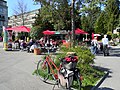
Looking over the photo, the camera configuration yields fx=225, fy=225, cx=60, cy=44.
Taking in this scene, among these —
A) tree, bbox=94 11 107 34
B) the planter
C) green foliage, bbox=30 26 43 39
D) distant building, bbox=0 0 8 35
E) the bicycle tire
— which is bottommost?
the bicycle tire

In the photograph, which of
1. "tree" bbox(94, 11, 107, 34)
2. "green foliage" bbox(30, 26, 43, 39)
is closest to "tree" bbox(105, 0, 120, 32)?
"tree" bbox(94, 11, 107, 34)

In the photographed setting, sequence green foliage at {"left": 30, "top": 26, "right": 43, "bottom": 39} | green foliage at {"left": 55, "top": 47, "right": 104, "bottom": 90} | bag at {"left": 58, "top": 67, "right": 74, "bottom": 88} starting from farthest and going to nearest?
1. green foliage at {"left": 30, "top": 26, "right": 43, "bottom": 39}
2. green foliage at {"left": 55, "top": 47, "right": 104, "bottom": 90}
3. bag at {"left": 58, "top": 67, "right": 74, "bottom": 88}

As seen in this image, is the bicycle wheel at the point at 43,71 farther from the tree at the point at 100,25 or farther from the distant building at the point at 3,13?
the distant building at the point at 3,13

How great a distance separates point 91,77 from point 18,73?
327cm

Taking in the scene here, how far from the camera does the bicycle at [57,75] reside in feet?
22.2

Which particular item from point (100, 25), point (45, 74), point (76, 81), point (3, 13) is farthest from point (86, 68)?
point (3, 13)

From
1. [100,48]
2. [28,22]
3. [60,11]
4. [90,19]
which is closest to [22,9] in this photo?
[90,19]

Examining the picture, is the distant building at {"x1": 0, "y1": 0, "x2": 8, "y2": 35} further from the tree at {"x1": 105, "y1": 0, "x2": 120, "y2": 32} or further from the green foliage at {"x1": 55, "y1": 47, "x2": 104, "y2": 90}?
the green foliage at {"x1": 55, "y1": 47, "x2": 104, "y2": 90}

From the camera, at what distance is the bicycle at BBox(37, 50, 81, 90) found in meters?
6.78

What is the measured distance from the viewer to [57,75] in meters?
7.74

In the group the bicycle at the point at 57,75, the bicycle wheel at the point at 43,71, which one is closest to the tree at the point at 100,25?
the bicycle wheel at the point at 43,71

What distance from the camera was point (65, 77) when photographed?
22.3 ft

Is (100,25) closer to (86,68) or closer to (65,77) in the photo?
(86,68)

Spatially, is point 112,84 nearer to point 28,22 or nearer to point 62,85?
point 62,85
